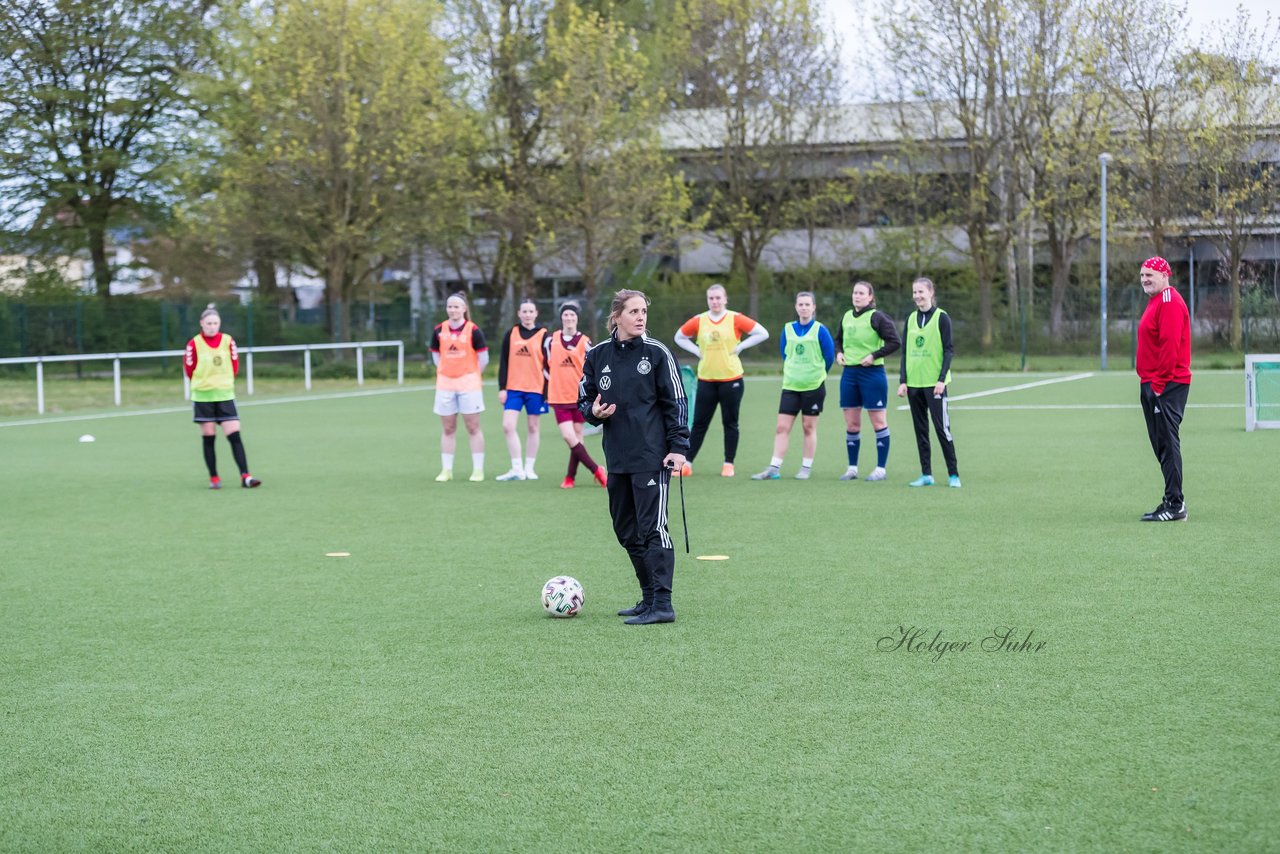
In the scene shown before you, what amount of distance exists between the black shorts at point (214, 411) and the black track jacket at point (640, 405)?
745 cm

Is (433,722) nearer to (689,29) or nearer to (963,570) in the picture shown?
(963,570)

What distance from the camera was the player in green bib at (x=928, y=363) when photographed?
1277cm

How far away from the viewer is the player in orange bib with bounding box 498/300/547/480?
545 inches

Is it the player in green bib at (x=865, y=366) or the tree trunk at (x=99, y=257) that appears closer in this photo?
the player in green bib at (x=865, y=366)

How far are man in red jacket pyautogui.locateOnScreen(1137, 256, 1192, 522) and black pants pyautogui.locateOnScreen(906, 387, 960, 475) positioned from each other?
7.82ft

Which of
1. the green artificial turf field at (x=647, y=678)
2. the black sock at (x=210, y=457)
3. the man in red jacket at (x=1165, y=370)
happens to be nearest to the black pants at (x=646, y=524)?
the green artificial turf field at (x=647, y=678)

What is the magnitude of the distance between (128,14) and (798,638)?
4087cm

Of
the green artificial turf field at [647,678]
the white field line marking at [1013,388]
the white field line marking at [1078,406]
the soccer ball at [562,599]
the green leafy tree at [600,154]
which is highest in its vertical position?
the green leafy tree at [600,154]

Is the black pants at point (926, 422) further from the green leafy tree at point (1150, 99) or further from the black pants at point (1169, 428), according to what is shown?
the green leafy tree at point (1150, 99)

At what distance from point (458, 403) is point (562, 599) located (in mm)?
6559

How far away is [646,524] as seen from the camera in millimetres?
7316

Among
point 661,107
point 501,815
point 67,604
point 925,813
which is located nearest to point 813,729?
point 925,813

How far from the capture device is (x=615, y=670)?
6.36 m

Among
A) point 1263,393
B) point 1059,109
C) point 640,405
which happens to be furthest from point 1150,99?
point 640,405
